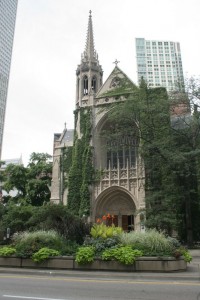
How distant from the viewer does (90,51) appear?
4200 centimetres

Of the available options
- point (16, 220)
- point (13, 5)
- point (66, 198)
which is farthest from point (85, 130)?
point (13, 5)

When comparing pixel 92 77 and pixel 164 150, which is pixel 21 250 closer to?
pixel 164 150

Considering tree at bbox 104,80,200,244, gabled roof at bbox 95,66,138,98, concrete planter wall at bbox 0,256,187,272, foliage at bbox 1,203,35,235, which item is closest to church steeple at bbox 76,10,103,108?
gabled roof at bbox 95,66,138,98

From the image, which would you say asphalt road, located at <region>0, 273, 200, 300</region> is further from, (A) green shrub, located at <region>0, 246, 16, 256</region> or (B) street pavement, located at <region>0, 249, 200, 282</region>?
(A) green shrub, located at <region>0, 246, 16, 256</region>

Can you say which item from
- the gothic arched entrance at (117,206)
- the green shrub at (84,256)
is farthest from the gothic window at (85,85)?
the green shrub at (84,256)

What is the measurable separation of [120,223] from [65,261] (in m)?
20.9

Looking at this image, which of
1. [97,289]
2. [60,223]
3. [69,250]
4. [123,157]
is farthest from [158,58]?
[97,289]

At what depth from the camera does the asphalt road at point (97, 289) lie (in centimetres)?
705

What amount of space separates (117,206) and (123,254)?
2171 centimetres

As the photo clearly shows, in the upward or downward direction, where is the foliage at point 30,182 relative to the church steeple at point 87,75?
downward

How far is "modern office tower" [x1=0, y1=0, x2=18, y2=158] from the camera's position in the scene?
8994cm

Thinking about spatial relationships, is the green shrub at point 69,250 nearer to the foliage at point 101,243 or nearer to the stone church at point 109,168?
the foliage at point 101,243

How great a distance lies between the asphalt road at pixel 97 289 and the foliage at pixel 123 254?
101 cm

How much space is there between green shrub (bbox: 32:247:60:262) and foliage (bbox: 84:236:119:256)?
158 cm
